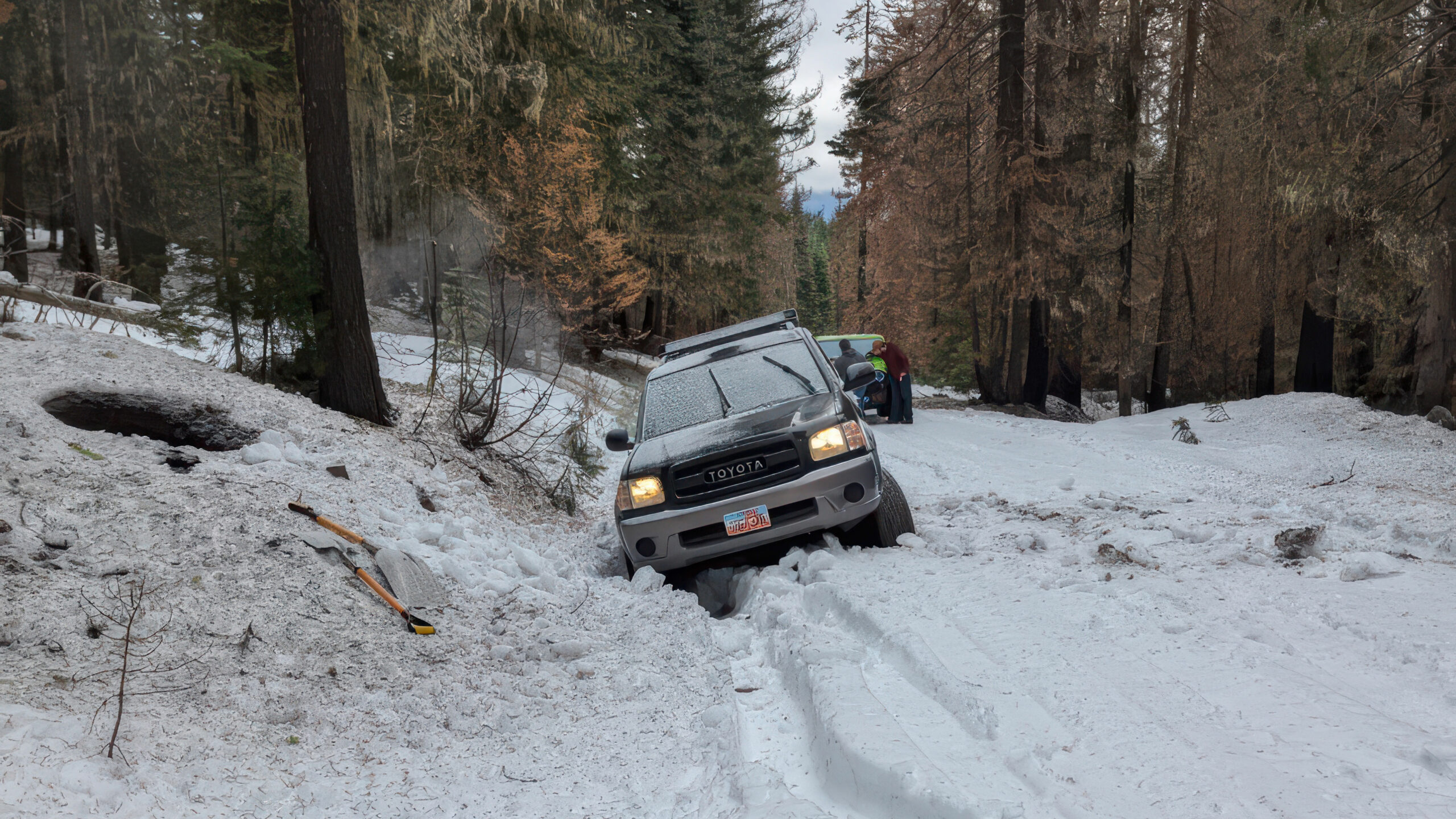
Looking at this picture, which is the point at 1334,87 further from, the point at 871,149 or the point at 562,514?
the point at 871,149

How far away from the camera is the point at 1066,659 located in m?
3.79

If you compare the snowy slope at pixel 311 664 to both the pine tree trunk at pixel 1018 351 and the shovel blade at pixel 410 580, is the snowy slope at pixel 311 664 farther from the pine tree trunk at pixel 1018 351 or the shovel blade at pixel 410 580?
the pine tree trunk at pixel 1018 351

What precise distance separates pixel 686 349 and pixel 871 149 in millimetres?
22420

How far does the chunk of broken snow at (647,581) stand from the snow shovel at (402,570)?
1.36 meters

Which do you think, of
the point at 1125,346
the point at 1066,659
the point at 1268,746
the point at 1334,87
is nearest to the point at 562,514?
the point at 1066,659

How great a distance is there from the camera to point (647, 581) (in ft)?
19.3

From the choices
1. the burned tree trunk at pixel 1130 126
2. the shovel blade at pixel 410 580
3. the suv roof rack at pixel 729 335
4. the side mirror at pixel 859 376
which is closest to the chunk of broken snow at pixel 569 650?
the shovel blade at pixel 410 580

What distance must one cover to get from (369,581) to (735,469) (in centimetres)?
251

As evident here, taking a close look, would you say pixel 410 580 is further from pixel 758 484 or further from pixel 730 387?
pixel 730 387

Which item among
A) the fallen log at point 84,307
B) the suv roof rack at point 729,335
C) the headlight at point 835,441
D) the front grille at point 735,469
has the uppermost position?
the fallen log at point 84,307

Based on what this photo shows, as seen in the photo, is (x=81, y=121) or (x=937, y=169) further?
(x=937, y=169)

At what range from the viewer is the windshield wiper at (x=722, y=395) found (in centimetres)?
668

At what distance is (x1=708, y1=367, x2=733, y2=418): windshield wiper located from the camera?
6.68 meters

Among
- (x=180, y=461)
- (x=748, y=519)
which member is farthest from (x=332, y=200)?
(x=748, y=519)
